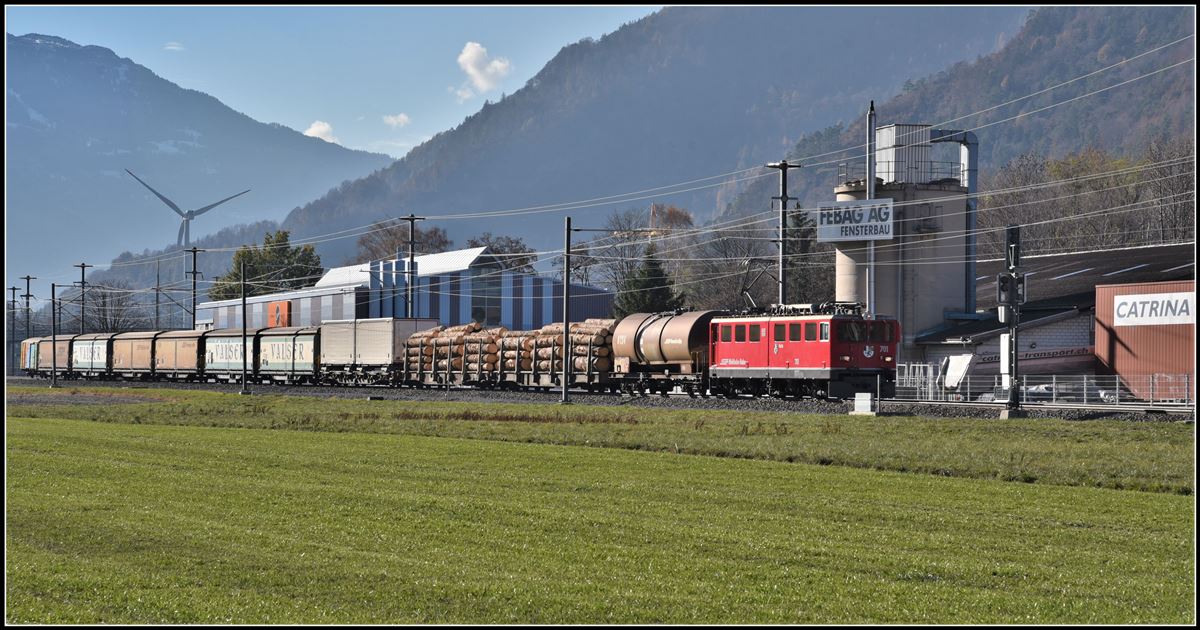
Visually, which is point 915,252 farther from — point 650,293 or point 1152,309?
point 650,293

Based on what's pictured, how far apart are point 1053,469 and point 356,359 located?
59.8 meters

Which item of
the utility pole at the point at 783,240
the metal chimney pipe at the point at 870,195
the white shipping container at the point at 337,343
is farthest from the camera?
the white shipping container at the point at 337,343

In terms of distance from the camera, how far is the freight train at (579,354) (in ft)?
173

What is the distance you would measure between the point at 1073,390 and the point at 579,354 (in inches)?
968

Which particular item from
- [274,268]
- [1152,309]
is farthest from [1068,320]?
[274,268]

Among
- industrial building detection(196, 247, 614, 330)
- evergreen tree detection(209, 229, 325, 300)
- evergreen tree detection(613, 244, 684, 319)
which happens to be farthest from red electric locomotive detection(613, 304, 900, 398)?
evergreen tree detection(209, 229, 325, 300)

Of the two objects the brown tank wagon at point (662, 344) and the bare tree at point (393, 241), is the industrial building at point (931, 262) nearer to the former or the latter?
the brown tank wagon at point (662, 344)

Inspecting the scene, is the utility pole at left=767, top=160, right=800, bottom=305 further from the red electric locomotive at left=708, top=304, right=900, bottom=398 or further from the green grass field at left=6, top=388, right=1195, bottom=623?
the green grass field at left=6, top=388, right=1195, bottom=623

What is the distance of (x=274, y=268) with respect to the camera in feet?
522

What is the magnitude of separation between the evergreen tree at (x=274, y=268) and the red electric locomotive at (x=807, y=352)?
106 m

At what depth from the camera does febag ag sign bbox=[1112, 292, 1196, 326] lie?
5066cm

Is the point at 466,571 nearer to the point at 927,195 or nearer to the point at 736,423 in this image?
the point at 736,423

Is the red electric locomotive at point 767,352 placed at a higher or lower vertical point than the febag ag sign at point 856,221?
lower

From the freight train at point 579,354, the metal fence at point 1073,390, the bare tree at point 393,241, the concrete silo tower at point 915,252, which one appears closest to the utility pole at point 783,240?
the freight train at point 579,354
